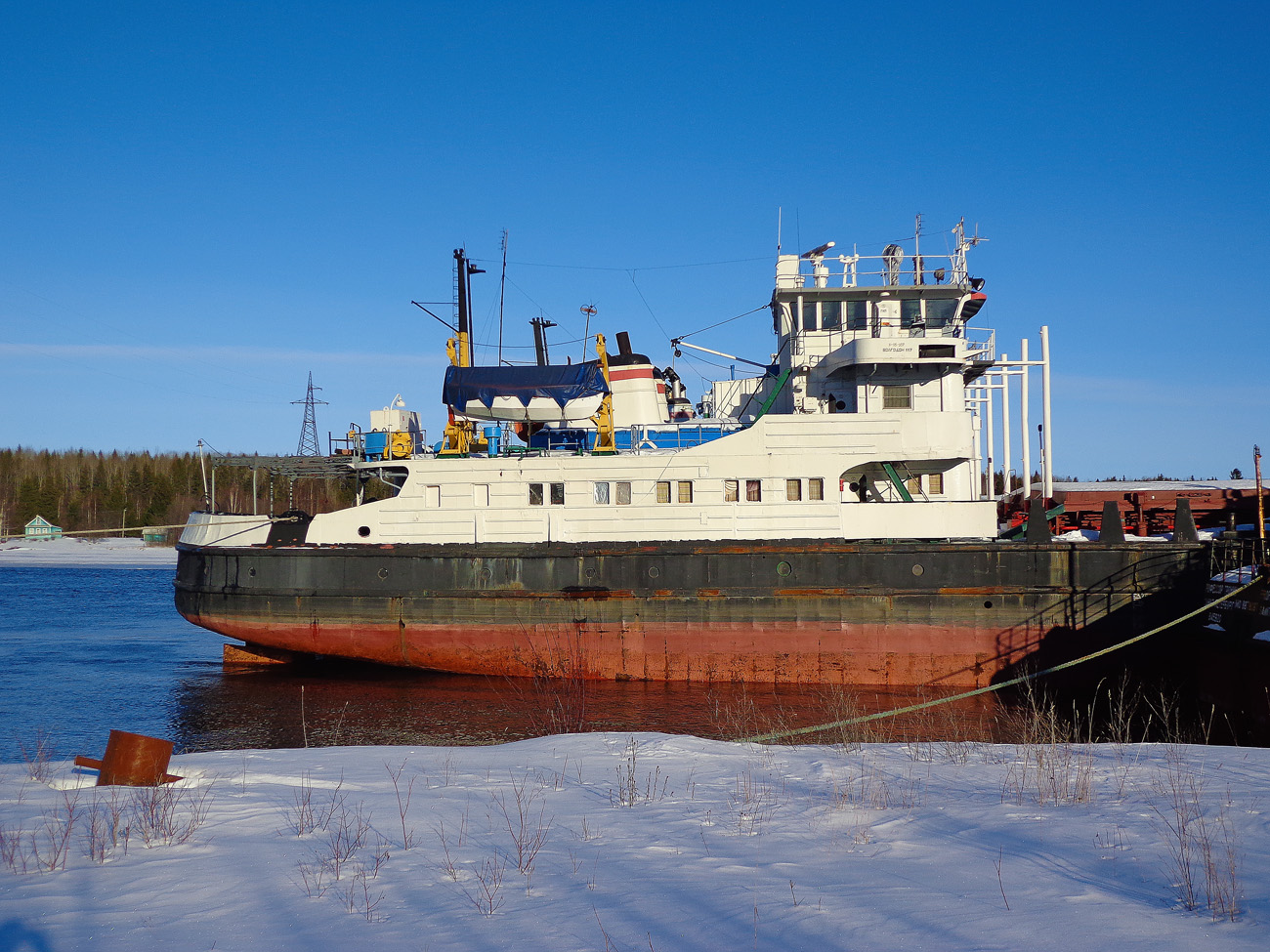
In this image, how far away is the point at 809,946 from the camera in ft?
13.5

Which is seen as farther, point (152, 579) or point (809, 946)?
point (152, 579)

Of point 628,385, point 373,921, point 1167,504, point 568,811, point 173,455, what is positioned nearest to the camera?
point 373,921

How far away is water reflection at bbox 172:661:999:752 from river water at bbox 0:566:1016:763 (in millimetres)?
37

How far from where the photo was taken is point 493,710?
51.8ft

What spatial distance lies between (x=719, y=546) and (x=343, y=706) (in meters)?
8.24

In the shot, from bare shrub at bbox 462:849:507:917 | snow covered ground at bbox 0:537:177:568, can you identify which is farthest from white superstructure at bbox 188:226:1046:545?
snow covered ground at bbox 0:537:177:568

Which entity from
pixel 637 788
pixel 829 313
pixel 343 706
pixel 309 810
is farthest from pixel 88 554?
pixel 637 788

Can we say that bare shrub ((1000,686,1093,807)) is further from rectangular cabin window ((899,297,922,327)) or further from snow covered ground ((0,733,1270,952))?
rectangular cabin window ((899,297,922,327))

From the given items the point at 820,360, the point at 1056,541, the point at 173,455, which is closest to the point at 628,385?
the point at 820,360

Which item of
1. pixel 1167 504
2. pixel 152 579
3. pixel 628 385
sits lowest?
pixel 152 579

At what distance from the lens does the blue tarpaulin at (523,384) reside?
63.0 feet

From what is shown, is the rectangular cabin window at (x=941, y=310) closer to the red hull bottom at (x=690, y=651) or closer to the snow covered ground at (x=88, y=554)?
the red hull bottom at (x=690, y=651)

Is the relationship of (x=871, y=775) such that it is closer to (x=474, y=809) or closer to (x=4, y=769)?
(x=474, y=809)

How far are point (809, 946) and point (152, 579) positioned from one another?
61905mm
